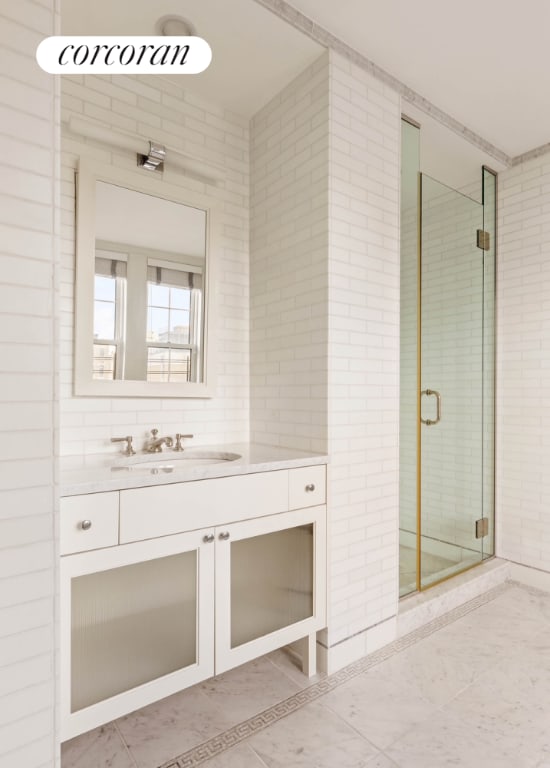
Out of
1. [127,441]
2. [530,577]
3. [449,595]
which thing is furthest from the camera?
[530,577]

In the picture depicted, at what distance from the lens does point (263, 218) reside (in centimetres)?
242

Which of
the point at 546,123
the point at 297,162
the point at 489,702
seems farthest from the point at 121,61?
the point at 489,702

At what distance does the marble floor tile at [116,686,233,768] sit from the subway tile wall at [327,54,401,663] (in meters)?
0.59

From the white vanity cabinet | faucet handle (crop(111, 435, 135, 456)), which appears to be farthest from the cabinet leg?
faucet handle (crop(111, 435, 135, 456))

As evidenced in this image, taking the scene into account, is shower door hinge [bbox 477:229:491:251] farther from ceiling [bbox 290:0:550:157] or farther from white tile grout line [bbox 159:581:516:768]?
white tile grout line [bbox 159:581:516:768]

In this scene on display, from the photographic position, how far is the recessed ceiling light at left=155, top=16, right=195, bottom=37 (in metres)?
1.86

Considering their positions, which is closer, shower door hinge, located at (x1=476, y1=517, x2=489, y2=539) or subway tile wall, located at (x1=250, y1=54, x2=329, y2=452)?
subway tile wall, located at (x1=250, y1=54, x2=329, y2=452)

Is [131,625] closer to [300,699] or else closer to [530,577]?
[300,699]

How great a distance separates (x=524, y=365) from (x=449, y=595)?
1.56m

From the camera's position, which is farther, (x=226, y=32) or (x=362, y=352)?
(x=362, y=352)

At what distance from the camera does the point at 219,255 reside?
2398 millimetres

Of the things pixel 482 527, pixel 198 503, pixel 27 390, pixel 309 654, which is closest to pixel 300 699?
pixel 309 654

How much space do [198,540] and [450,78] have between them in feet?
8.15

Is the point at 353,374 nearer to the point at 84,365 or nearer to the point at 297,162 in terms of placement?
the point at 297,162
